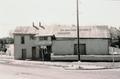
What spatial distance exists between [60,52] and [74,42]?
10.7 feet

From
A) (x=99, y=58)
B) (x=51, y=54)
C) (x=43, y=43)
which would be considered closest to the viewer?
(x=99, y=58)

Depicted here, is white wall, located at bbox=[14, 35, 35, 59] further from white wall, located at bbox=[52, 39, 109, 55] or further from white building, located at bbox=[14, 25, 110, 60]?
white wall, located at bbox=[52, 39, 109, 55]

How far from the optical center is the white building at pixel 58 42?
59.8m

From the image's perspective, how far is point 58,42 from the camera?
61.1 meters

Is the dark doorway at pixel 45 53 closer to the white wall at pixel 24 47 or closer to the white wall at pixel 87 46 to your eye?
the white wall at pixel 87 46

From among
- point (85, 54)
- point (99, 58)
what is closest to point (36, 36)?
point (85, 54)

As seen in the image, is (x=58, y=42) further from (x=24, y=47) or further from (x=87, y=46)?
(x=24, y=47)

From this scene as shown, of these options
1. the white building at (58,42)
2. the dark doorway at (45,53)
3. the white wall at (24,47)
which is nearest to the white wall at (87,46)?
the white building at (58,42)

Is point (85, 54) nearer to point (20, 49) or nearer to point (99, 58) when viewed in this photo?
point (99, 58)

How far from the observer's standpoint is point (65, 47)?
60719 millimetres

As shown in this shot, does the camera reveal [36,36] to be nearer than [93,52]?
No

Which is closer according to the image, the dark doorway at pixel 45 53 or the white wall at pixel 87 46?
the white wall at pixel 87 46

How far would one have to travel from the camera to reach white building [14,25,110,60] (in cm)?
5975

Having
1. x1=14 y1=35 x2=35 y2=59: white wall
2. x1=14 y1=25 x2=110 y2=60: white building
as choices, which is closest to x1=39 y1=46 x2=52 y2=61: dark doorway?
x1=14 y1=25 x2=110 y2=60: white building
